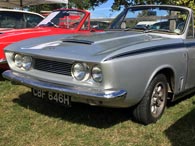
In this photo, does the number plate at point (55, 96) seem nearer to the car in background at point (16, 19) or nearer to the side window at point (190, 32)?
the side window at point (190, 32)

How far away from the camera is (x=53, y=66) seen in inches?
153

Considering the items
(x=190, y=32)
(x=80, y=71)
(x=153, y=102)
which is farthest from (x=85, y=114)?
(x=190, y=32)

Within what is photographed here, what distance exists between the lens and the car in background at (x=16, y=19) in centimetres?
797

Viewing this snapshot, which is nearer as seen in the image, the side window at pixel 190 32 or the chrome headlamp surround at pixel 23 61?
the chrome headlamp surround at pixel 23 61

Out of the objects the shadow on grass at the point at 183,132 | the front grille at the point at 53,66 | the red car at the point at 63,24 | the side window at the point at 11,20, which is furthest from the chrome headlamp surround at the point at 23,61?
the side window at the point at 11,20

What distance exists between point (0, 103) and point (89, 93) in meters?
1.96

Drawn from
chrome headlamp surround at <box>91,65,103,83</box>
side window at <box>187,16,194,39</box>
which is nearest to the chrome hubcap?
chrome headlamp surround at <box>91,65,103,83</box>

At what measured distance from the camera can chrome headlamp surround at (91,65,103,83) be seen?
3.51 meters

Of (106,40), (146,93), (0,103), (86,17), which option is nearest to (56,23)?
(86,17)

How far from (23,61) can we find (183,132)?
216cm

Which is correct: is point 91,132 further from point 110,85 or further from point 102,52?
point 102,52

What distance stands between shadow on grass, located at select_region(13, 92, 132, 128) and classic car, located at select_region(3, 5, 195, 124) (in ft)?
1.26

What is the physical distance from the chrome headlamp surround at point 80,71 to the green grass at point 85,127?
667mm

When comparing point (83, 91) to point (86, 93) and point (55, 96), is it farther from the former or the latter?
point (55, 96)
